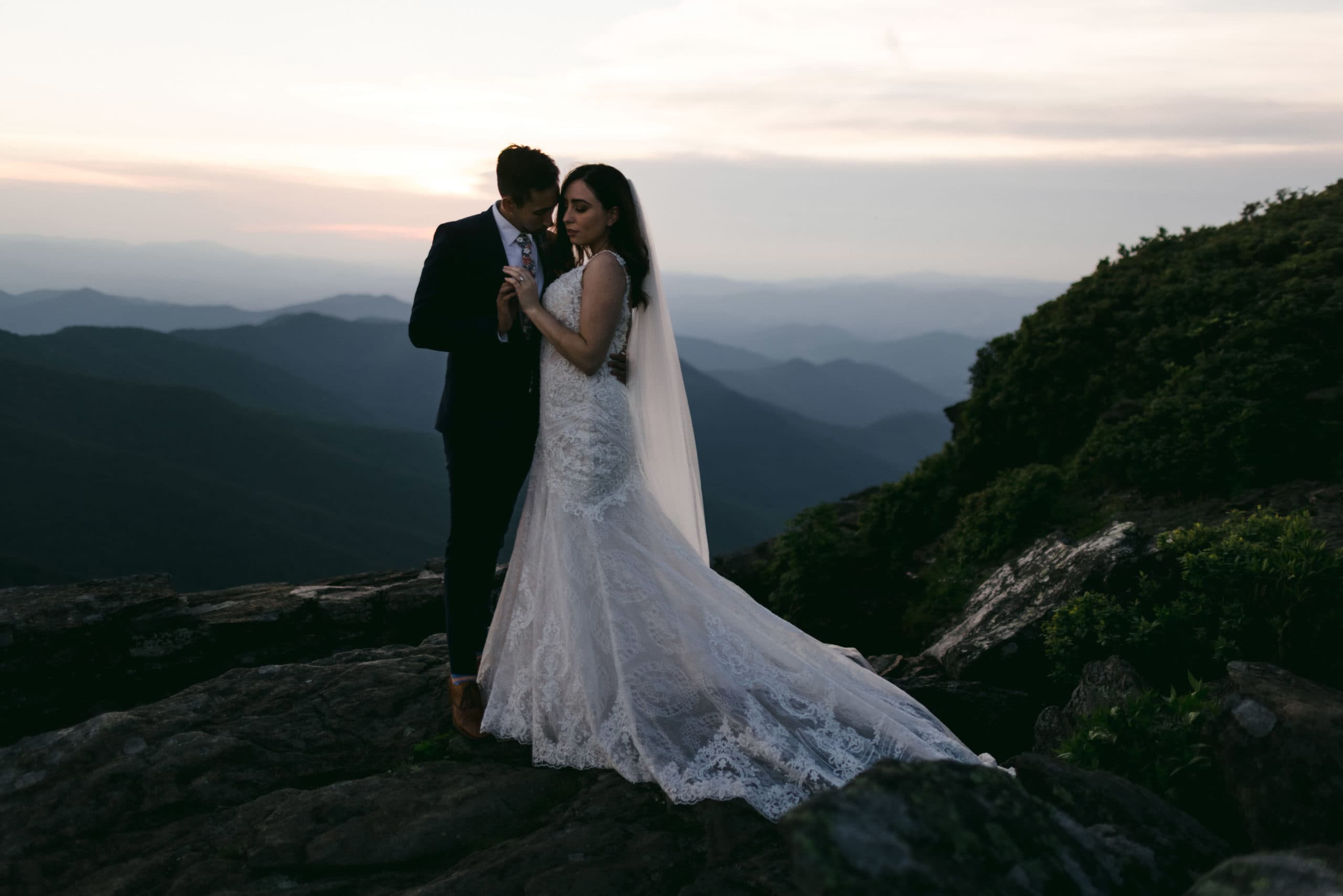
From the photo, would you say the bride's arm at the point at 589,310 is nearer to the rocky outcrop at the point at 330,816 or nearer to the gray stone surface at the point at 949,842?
the rocky outcrop at the point at 330,816

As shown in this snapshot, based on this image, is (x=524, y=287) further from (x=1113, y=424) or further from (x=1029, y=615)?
(x=1113, y=424)

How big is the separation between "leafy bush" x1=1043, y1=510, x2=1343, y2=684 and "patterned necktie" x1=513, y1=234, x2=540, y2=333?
12.8 feet

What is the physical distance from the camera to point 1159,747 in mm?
4051

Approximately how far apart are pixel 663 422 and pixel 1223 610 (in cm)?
356

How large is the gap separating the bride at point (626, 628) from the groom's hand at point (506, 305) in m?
0.07

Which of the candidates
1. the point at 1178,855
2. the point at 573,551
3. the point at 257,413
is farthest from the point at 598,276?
the point at 257,413

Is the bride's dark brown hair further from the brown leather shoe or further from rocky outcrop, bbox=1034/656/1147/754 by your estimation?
rocky outcrop, bbox=1034/656/1147/754

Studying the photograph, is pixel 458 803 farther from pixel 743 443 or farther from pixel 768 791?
pixel 743 443

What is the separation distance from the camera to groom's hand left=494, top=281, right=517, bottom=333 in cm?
489

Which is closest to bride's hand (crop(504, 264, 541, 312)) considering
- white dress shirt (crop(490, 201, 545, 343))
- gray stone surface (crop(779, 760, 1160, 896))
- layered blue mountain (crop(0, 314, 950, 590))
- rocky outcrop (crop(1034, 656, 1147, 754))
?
white dress shirt (crop(490, 201, 545, 343))

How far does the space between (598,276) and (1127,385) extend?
7828 millimetres

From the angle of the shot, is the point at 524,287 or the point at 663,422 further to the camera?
the point at 663,422

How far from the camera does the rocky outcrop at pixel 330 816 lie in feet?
12.1

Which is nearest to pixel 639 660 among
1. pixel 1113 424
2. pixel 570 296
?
pixel 570 296
